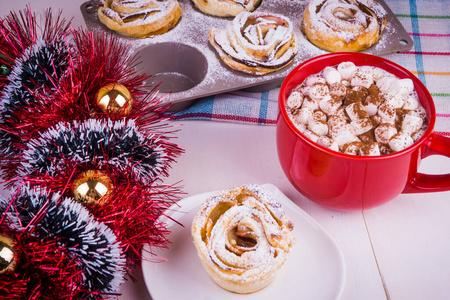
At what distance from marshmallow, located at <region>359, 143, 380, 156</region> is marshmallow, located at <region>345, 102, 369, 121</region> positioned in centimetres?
7

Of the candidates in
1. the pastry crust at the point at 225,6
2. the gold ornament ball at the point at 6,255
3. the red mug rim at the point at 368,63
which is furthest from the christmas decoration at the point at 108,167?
the pastry crust at the point at 225,6

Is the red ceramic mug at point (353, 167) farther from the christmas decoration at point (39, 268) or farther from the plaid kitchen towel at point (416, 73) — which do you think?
the christmas decoration at point (39, 268)

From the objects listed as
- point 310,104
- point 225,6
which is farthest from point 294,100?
point 225,6

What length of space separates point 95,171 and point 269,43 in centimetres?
68

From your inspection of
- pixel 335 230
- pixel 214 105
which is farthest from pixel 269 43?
pixel 335 230

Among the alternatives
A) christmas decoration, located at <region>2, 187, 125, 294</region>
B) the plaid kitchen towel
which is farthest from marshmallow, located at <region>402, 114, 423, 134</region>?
christmas decoration, located at <region>2, 187, 125, 294</region>

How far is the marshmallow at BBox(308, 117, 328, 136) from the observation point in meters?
0.84

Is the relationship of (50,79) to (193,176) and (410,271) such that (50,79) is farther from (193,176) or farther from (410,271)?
(410,271)

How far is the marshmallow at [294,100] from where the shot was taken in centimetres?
89

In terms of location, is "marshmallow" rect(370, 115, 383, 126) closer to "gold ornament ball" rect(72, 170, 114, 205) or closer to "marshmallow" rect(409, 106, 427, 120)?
"marshmallow" rect(409, 106, 427, 120)

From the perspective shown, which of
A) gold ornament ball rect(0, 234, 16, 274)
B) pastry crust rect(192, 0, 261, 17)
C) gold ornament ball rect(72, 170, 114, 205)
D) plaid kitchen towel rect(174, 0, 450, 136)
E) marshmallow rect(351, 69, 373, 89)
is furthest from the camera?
pastry crust rect(192, 0, 261, 17)

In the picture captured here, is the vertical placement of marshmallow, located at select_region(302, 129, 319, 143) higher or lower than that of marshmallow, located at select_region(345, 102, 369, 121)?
lower

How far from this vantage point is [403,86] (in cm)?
88

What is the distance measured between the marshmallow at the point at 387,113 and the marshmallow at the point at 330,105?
0.08 meters
